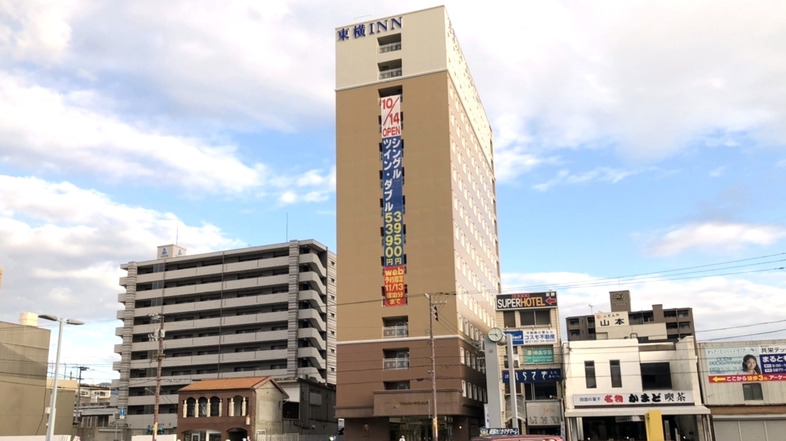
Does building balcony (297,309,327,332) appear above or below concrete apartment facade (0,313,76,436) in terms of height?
above

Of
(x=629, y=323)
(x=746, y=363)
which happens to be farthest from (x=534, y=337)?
(x=629, y=323)

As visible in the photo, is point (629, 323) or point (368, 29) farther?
point (629, 323)

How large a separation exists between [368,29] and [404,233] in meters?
28.5

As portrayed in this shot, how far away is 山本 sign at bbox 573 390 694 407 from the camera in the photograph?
68.6m

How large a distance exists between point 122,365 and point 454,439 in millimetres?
72711

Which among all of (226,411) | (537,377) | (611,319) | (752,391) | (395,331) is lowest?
(226,411)

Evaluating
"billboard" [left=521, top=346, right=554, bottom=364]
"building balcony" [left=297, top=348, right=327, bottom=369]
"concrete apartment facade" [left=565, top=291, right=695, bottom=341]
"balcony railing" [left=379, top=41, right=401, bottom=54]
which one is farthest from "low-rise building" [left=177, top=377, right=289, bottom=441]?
"concrete apartment facade" [left=565, top=291, right=695, bottom=341]

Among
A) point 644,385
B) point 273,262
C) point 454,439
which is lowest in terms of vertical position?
point 454,439

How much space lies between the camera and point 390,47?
89000 mm

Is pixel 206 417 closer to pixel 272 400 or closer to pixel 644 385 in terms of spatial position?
pixel 272 400

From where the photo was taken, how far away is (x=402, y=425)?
76.8 metres

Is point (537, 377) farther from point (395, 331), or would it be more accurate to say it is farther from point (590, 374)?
point (395, 331)

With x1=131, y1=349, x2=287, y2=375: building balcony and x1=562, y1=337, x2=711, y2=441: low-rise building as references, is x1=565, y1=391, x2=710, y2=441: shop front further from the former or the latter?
x1=131, y1=349, x2=287, y2=375: building balcony

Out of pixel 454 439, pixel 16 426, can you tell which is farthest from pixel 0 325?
pixel 454 439
